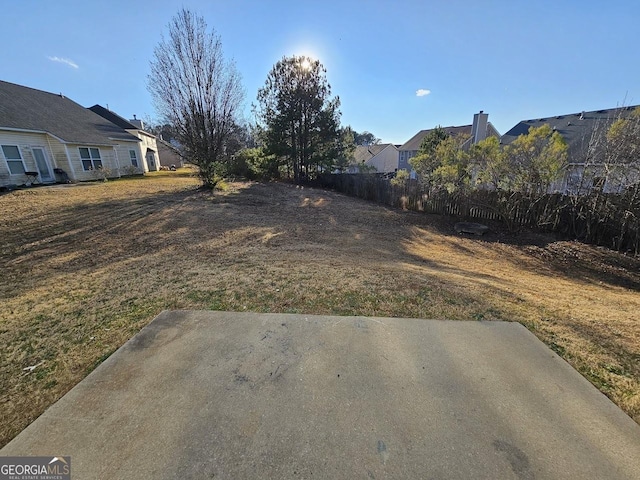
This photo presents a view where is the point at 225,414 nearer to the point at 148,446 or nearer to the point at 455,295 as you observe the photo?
the point at 148,446

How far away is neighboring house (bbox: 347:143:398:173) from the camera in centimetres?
4181

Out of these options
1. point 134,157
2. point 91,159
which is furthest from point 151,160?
point 91,159

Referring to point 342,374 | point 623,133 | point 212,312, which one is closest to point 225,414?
point 342,374

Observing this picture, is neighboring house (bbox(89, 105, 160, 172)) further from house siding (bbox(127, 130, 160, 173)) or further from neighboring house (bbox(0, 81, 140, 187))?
neighboring house (bbox(0, 81, 140, 187))

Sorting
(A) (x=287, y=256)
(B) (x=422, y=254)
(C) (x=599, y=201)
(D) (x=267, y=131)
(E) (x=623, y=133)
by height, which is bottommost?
(B) (x=422, y=254)

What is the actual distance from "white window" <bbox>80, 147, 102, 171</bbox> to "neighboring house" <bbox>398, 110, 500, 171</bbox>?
20846 millimetres

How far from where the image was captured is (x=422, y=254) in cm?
661

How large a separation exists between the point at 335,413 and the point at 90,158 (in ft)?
66.8

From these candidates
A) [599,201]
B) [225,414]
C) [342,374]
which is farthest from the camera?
[599,201]

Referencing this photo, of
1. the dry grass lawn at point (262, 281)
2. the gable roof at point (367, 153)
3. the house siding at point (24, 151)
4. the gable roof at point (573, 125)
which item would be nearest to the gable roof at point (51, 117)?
the house siding at point (24, 151)

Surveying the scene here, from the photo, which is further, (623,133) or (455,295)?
(623,133)

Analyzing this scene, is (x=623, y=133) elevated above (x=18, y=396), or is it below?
above

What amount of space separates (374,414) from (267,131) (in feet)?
63.7

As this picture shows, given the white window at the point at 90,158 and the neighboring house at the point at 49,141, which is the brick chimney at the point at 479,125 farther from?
the white window at the point at 90,158
